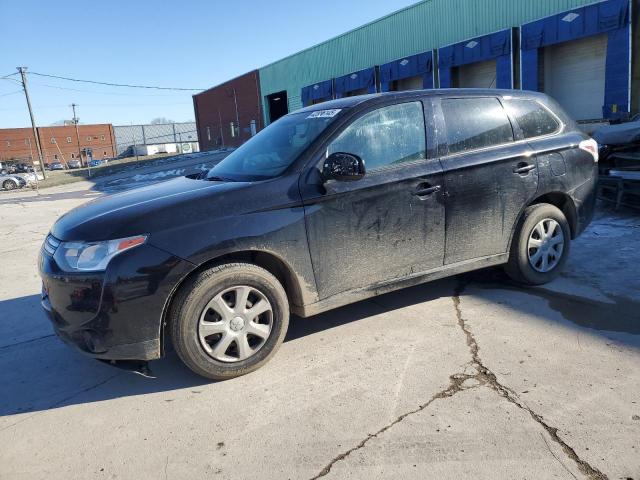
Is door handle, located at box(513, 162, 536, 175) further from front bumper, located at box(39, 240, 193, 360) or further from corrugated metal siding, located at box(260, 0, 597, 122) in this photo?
corrugated metal siding, located at box(260, 0, 597, 122)

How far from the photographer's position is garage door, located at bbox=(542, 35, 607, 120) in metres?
17.2

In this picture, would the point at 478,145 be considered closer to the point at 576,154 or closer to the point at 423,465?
the point at 576,154

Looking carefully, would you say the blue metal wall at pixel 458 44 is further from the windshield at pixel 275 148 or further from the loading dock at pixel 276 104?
the windshield at pixel 275 148

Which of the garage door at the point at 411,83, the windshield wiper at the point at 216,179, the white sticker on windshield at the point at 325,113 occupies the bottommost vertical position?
the windshield wiper at the point at 216,179

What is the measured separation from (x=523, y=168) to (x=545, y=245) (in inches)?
31.7

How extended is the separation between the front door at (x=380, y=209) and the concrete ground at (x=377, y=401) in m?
0.56

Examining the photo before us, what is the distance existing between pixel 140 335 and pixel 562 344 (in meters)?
2.87

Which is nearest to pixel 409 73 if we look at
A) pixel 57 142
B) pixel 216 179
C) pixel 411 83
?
pixel 411 83

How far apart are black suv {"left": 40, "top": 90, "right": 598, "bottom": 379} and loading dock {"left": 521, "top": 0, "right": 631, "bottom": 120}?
46.2ft

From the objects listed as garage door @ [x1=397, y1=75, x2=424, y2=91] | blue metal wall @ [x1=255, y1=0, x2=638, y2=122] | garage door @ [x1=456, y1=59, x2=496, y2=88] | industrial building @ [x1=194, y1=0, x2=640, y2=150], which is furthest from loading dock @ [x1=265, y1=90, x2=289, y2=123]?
garage door @ [x1=456, y1=59, x2=496, y2=88]

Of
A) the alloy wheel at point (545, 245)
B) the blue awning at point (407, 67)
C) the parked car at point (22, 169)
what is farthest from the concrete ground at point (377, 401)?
the parked car at point (22, 169)

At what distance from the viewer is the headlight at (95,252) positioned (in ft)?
9.87

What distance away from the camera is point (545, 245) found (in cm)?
462

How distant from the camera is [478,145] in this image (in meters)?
4.20
